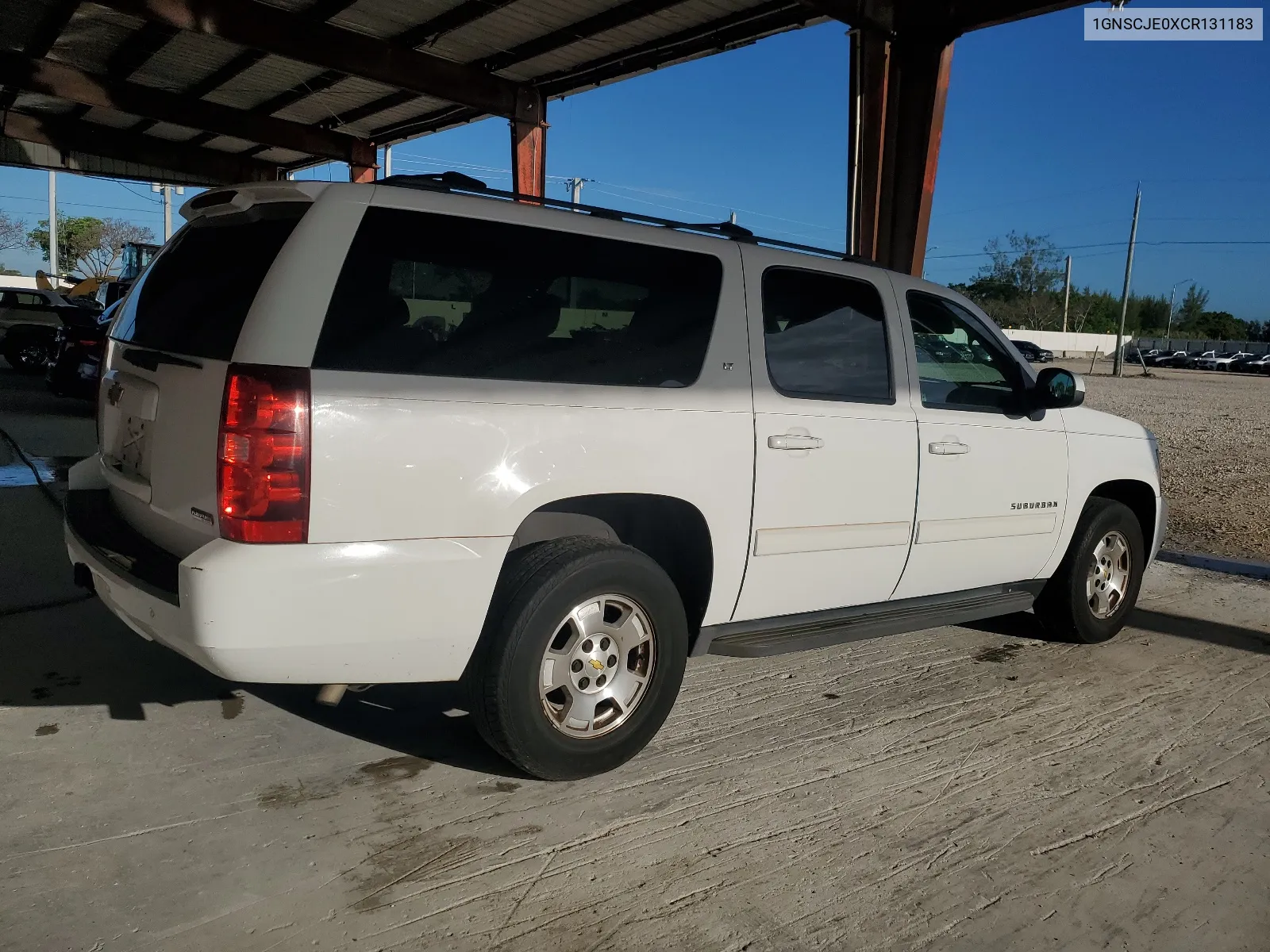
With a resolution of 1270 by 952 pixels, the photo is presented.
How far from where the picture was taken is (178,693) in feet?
13.9

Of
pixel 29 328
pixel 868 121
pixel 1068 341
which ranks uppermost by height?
pixel 868 121

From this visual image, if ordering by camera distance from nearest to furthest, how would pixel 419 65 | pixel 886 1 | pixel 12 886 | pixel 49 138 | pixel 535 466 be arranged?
pixel 12 886 < pixel 535 466 < pixel 886 1 < pixel 419 65 < pixel 49 138

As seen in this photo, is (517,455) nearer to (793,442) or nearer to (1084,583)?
(793,442)

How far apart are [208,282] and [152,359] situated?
12.4 inches

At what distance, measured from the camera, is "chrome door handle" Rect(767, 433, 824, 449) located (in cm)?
388

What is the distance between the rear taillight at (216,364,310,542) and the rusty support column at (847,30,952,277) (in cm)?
1053

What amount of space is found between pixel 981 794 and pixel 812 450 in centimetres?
139

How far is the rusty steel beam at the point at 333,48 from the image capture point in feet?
49.6

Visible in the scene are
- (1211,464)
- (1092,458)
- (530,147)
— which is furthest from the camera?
(530,147)

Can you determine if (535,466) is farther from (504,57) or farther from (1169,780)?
(504,57)

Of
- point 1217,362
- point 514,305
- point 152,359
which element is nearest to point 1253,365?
point 1217,362

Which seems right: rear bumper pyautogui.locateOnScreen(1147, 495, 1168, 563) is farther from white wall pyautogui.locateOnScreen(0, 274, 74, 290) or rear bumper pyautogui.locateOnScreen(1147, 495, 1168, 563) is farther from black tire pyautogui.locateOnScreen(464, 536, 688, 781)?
white wall pyautogui.locateOnScreen(0, 274, 74, 290)

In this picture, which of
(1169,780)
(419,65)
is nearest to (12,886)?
(1169,780)

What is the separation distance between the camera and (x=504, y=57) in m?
17.3
